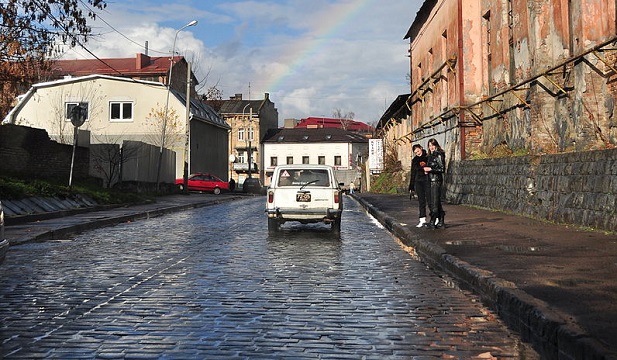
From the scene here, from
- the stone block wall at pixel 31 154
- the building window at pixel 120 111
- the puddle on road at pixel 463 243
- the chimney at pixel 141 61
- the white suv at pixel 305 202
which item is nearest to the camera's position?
the puddle on road at pixel 463 243

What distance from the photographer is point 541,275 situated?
7.54 m

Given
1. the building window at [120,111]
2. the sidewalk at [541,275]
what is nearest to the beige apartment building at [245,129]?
the building window at [120,111]

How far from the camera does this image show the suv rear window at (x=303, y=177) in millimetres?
15812

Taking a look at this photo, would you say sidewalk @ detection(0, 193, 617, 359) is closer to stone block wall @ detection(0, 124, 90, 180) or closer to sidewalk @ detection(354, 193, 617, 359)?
sidewalk @ detection(354, 193, 617, 359)

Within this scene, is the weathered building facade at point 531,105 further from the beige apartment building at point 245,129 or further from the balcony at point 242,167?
the beige apartment building at point 245,129

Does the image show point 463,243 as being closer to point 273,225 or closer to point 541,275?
point 541,275

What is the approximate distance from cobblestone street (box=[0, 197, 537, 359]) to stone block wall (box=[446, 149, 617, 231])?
373cm

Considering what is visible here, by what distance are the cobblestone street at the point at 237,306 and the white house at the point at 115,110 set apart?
1506 inches

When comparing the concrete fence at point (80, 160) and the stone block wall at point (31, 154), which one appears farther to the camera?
the concrete fence at point (80, 160)

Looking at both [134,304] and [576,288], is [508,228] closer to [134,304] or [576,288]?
[576,288]

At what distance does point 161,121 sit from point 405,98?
19.2 metres

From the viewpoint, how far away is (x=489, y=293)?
700cm

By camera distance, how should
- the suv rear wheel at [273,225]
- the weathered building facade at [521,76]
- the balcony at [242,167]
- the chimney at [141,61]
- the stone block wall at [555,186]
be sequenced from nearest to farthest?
the stone block wall at [555,186]
the weathered building facade at [521,76]
the suv rear wheel at [273,225]
the chimney at [141,61]
the balcony at [242,167]

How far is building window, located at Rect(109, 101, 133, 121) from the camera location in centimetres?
5108
